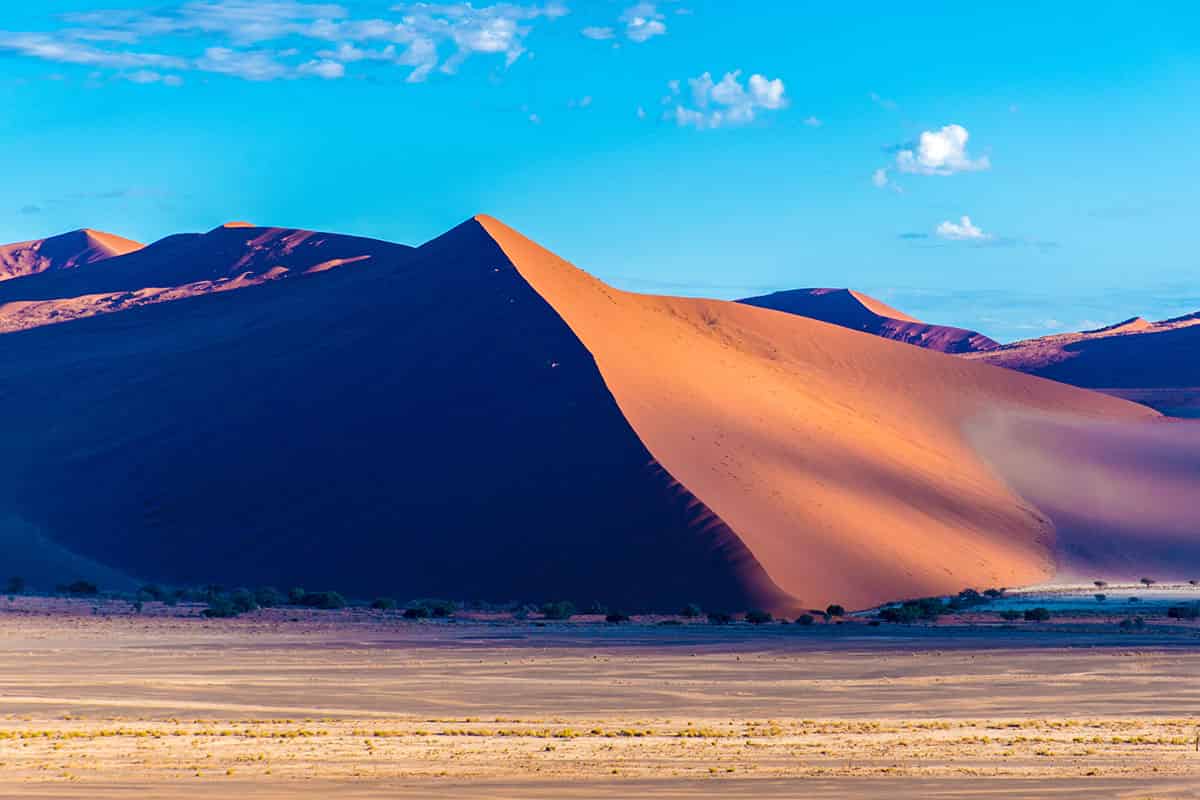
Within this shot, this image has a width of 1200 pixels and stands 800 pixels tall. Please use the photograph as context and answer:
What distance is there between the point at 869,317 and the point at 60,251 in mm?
82417

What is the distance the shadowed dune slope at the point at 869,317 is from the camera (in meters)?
170

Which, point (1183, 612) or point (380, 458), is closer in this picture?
point (1183, 612)

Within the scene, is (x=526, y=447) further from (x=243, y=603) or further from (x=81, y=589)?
(x=243, y=603)

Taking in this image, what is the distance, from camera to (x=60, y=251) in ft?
544

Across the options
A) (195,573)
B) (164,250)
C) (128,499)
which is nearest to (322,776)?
(195,573)

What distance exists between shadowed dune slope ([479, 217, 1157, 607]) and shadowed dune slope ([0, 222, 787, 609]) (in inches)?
73.9

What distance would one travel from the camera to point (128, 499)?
209ft

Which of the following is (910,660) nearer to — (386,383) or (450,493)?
(450,493)

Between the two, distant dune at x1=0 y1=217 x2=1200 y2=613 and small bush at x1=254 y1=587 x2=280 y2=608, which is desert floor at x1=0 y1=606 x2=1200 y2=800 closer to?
small bush at x1=254 y1=587 x2=280 y2=608

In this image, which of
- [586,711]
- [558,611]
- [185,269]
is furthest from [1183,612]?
[185,269]

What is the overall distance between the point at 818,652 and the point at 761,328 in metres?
54.1

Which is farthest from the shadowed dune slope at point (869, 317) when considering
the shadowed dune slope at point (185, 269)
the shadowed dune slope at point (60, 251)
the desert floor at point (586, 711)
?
the desert floor at point (586, 711)

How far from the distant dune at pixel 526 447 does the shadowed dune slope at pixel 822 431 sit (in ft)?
0.63

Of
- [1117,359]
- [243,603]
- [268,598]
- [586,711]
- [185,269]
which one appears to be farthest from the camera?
[1117,359]
